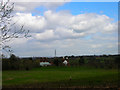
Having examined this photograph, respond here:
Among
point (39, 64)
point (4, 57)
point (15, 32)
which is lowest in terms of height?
point (39, 64)

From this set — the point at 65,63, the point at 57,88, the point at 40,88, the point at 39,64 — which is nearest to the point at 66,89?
the point at 57,88

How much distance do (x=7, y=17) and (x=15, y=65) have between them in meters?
39.8

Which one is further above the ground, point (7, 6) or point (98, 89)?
point (7, 6)

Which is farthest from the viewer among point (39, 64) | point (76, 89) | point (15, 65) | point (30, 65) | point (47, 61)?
point (47, 61)

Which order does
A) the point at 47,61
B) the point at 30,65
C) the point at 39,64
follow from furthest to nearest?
the point at 47,61
the point at 39,64
the point at 30,65

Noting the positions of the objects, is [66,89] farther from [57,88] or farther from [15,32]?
[15,32]

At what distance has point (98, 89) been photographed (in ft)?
31.0

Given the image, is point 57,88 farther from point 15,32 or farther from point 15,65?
point 15,65

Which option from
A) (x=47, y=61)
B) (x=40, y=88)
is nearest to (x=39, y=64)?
(x=47, y=61)

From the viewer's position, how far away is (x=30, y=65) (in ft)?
162

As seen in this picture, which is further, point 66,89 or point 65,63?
point 65,63

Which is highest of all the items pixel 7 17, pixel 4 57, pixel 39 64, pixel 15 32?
pixel 7 17

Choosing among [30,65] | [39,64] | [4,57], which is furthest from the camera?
[39,64]

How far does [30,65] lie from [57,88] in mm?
→ 40529
